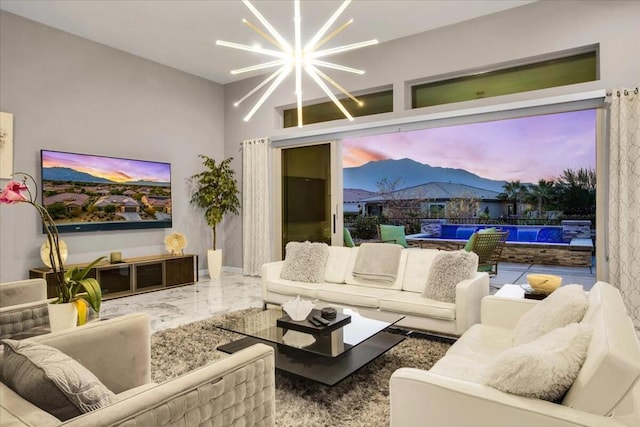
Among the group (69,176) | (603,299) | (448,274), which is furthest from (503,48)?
(69,176)

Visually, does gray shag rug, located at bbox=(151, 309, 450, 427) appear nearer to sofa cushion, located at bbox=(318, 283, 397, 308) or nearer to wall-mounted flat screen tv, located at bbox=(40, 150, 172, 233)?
sofa cushion, located at bbox=(318, 283, 397, 308)

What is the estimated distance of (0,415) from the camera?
1.03 m

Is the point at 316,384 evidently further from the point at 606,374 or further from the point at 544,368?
the point at 606,374

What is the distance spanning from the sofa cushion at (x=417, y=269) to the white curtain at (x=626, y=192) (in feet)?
6.00

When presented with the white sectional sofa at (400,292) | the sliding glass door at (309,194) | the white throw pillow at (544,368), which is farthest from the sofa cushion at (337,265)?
the white throw pillow at (544,368)

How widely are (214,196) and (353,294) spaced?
11.8 feet

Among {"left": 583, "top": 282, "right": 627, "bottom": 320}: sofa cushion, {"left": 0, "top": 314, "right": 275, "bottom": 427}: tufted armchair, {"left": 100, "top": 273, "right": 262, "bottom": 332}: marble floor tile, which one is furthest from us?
Answer: {"left": 100, "top": 273, "right": 262, "bottom": 332}: marble floor tile

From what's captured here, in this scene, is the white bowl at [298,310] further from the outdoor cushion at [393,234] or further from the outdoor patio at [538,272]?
the outdoor cushion at [393,234]

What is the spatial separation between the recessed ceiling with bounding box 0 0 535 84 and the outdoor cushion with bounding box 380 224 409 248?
122 inches

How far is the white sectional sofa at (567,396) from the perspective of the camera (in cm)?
120

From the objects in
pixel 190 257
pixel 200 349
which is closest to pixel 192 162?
pixel 190 257

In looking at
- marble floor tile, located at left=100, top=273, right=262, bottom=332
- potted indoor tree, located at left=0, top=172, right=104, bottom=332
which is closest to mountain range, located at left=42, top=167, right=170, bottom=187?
marble floor tile, located at left=100, top=273, right=262, bottom=332

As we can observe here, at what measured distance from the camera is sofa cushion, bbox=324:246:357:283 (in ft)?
14.5

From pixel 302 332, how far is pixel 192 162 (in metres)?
4.72
